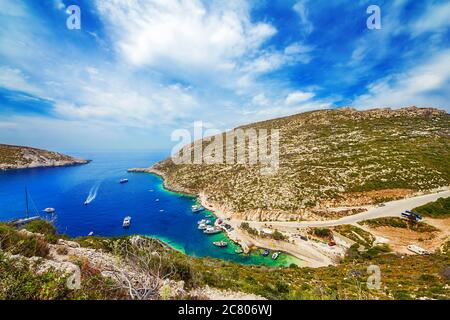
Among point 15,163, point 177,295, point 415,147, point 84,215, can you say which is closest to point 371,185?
point 415,147

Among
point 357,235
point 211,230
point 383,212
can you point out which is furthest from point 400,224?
point 211,230

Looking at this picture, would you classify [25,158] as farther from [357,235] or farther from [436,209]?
[436,209]

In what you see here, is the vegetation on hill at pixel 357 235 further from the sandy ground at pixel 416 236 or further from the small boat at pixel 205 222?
the small boat at pixel 205 222

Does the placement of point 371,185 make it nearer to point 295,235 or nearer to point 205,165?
point 295,235

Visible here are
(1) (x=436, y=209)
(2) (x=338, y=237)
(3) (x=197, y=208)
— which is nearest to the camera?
(2) (x=338, y=237)

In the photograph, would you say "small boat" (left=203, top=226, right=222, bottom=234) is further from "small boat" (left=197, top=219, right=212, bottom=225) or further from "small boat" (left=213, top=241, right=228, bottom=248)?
"small boat" (left=213, top=241, right=228, bottom=248)
